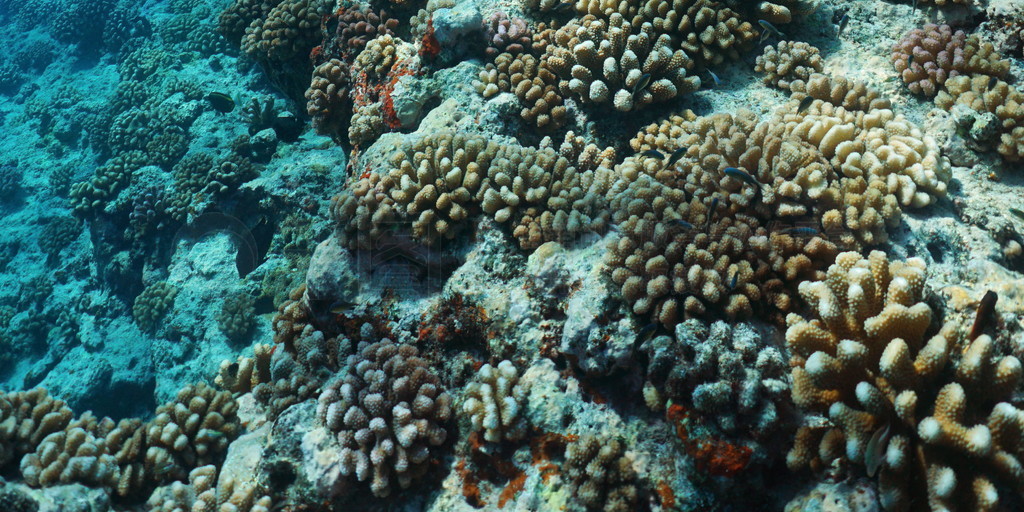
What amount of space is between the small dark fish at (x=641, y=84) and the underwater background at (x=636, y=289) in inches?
1.1

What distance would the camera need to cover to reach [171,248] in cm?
1039

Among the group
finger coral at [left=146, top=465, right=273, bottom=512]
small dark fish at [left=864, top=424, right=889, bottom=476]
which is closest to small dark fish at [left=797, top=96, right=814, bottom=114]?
small dark fish at [left=864, top=424, right=889, bottom=476]

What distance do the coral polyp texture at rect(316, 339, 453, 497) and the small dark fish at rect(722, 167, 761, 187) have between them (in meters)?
2.77

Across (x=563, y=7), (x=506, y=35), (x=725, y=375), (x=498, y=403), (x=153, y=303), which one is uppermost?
(x=563, y=7)

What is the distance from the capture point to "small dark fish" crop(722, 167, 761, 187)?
400 centimetres

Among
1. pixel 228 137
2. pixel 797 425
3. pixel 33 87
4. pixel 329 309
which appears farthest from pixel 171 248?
pixel 33 87

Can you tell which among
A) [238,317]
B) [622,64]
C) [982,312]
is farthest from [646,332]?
[238,317]

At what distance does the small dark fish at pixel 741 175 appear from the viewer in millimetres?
4004

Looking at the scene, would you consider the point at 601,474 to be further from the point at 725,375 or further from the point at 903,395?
the point at 903,395

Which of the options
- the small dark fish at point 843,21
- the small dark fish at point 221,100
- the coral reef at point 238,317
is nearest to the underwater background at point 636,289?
the small dark fish at point 843,21

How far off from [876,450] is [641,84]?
3.90m

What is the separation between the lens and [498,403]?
12.8ft

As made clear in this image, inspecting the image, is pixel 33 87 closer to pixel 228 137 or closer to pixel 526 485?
pixel 228 137

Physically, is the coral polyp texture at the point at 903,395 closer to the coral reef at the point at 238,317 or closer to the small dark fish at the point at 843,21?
the small dark fish at the point at 843,21
